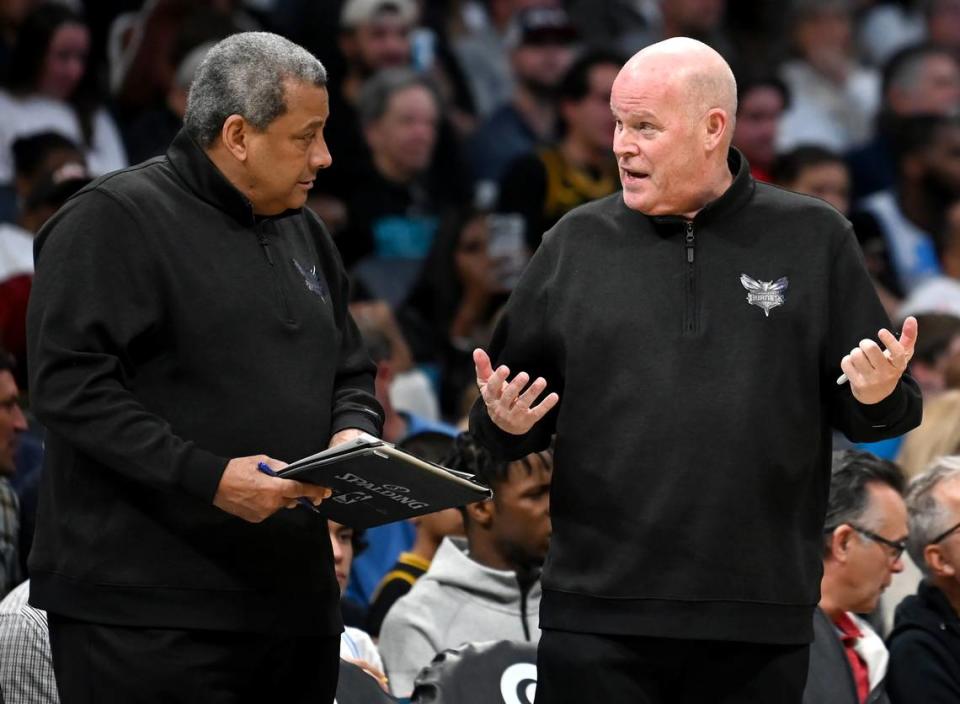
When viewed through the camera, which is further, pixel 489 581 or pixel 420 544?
pixel 420 544

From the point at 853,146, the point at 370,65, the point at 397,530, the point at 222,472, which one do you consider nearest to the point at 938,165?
the point at 853,146

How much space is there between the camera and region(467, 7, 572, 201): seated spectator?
29.5 ft

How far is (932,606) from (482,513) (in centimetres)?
115

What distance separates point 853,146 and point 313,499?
23.9 feet

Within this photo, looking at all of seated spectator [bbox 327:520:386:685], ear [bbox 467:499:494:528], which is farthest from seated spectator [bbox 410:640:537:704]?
ear [bbox 467:499:494:528]

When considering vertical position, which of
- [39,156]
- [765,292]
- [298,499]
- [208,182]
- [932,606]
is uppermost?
[208,182]

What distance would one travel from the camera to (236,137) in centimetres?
329

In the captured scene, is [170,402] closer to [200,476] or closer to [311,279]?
[200,476]

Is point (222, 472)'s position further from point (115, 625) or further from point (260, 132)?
point (260, 132)

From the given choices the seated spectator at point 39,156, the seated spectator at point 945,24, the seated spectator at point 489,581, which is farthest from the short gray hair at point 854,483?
the seated spectator at point 945,24

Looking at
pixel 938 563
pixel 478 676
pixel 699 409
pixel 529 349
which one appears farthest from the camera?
pixel 938 563

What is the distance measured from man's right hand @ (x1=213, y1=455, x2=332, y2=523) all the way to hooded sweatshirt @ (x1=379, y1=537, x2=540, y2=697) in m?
1.50

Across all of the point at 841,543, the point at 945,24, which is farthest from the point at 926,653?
the point at 945,24

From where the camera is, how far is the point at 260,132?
3.27m
